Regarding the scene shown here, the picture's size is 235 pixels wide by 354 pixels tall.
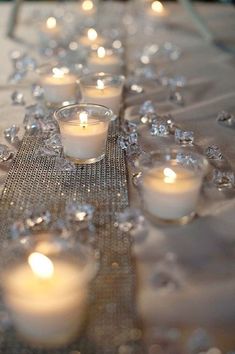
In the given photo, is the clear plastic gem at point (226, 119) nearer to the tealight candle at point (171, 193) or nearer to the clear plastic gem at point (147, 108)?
the clear plastic gem at point (147, 108)

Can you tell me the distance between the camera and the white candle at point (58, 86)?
1.38 m

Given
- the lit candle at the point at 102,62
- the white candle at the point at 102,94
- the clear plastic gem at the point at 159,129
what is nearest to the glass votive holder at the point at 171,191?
the clear plastic gem at the point at 159,129

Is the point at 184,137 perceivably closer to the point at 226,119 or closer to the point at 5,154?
the point at 226,119

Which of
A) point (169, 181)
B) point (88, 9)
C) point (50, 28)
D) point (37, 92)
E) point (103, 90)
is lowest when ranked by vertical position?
point (88, 9)

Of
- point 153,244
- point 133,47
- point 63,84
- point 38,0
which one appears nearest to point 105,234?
point 153,244

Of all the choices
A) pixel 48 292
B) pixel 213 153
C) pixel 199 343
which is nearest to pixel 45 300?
pixel 48 292

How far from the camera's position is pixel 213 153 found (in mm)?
1117

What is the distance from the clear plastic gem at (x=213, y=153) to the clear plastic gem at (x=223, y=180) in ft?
0.30

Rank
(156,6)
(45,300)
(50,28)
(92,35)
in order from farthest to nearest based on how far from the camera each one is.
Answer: (156,6), (50,28), (92,35), (45,300)

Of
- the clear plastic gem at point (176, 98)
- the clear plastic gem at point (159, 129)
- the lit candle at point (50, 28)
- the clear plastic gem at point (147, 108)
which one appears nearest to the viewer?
the clear plastic gem at point (159, 129)

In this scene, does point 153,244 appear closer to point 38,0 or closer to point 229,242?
point 229,242

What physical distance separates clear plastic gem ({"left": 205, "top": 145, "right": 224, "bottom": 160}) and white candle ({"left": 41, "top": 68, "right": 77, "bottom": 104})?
0.44m

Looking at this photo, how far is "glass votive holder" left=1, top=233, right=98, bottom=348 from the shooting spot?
2.01ft

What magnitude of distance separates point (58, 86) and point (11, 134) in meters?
0.25
